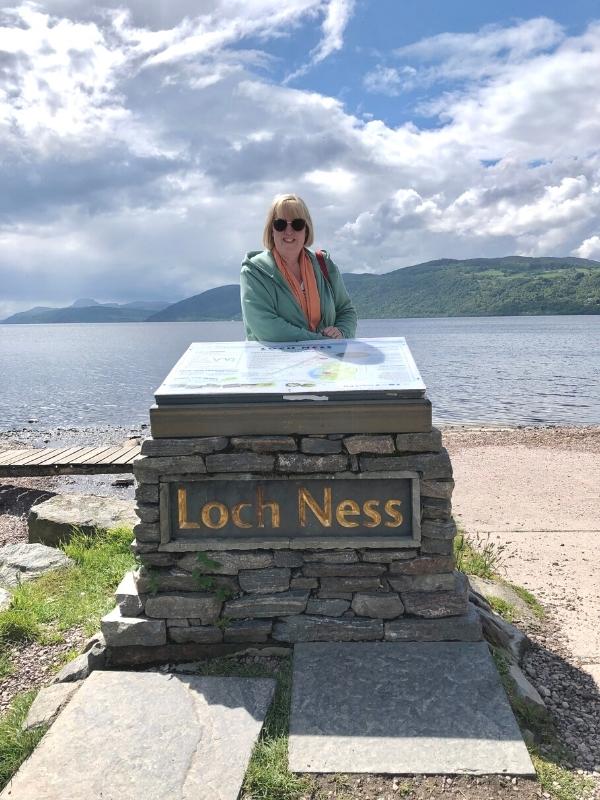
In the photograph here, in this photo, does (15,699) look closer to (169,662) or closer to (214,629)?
(169,662)

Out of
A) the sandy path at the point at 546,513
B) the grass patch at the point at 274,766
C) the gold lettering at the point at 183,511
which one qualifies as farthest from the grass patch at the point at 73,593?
the sandy path at the point at 546,513

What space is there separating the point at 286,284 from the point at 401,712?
2.99 meters

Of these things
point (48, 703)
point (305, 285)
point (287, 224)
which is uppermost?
point (287, 224)

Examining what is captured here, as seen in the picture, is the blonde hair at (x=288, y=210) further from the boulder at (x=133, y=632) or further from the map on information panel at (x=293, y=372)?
the boulder at (x=133, y=632)

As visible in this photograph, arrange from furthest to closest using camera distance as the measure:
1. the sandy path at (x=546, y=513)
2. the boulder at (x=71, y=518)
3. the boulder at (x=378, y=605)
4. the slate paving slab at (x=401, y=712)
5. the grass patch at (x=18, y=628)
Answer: the boulder at (x=71, y=518) → the sandy path at (x=546, y=513) → the grass patch at (x=18, y=628) → the boulder at (x=378, y=605) → the slate paving slab at (x=401, y=712)

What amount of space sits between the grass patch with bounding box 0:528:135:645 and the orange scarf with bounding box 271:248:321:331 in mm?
2786

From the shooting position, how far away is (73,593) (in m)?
5.16

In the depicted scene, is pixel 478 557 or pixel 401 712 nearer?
pixel 401 712

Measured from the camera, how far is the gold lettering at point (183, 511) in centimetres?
399

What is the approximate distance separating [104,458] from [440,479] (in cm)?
778

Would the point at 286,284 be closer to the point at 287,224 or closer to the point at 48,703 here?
the point at 287,224

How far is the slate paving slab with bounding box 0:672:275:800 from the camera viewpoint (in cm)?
279

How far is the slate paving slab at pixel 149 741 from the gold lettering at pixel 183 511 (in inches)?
35.3

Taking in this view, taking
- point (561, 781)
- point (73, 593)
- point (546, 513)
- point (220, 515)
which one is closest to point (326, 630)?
point (220, 515)
